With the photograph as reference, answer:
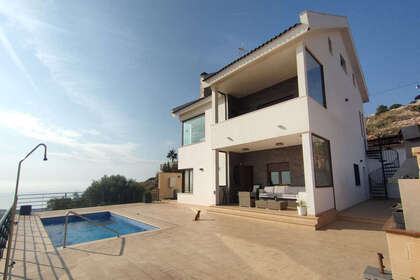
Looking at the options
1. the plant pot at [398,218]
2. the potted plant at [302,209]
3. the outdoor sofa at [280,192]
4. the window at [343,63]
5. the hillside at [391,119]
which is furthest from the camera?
the hillside at [391,119]

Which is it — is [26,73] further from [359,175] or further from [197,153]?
[359,175]

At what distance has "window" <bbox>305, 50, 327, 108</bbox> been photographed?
24.5 feet

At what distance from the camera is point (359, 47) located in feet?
43.7

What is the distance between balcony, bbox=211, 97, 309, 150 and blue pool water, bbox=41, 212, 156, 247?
17.0 feet

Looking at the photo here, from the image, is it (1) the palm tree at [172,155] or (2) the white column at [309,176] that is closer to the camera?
(2) the white column at [309,176]

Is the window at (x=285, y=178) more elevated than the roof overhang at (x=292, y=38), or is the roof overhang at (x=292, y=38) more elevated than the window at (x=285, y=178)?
the roof overhang at (x=292, y=38)

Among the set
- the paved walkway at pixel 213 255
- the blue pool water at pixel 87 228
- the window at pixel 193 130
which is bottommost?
the blue pool water at pixel 87 228

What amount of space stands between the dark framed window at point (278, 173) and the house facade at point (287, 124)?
53 mm

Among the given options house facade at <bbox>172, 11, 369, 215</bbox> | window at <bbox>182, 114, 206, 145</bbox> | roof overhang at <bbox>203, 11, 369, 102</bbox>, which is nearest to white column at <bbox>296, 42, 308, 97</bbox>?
house facade at <bbox>172, 11, 369, 215</bbox>

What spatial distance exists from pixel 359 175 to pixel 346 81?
567cm

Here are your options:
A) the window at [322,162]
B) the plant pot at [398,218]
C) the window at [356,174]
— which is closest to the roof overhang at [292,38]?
the window at [322,162]

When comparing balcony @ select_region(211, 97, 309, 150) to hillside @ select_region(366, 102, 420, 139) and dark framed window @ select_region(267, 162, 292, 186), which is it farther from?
hillside @ select_region(366, 102, 420, 139)

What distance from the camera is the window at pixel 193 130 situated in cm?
1291

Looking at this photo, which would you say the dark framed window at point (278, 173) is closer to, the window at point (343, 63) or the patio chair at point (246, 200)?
the patio chair at point (246, 200)
